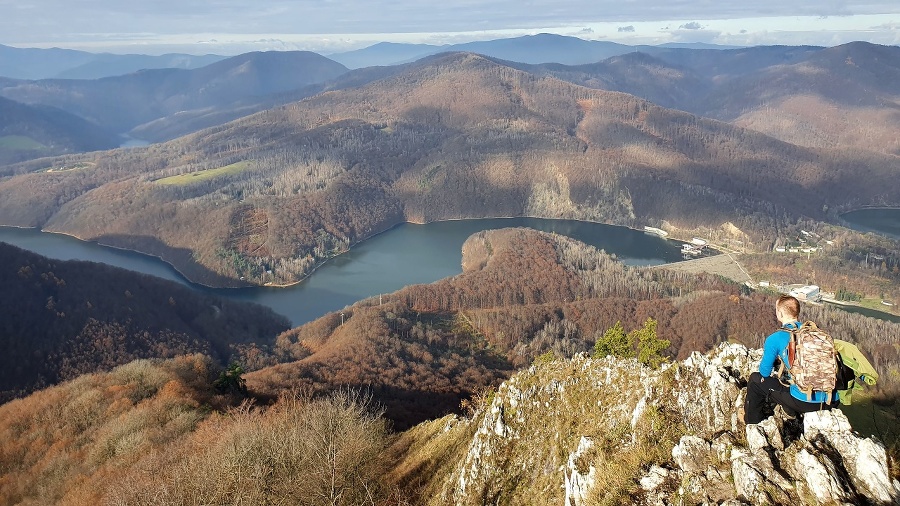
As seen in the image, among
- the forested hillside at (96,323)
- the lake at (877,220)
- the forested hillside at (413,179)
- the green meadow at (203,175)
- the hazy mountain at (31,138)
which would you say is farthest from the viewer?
the hazy mountain at (31,138)

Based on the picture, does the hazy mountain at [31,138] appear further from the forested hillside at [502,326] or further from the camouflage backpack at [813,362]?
the camouflage backpack at [813,362]

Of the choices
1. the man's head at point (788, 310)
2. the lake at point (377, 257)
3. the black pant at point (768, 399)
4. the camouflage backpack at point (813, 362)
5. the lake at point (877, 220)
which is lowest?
the lake at point (877, 220)

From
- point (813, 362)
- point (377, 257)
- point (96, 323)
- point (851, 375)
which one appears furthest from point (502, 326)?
point (377, 257)

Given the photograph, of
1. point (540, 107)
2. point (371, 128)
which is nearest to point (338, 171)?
point (371, 128)

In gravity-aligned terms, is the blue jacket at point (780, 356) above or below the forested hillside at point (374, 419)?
above

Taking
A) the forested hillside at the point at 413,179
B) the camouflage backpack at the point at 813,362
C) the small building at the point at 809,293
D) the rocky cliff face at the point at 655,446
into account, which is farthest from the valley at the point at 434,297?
the small building at the point at 809,293

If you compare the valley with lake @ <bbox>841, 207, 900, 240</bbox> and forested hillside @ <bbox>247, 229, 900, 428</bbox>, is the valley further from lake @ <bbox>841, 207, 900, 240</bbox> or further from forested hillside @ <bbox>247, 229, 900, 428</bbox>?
lake @ <bbox>841, 207, 900, 240</bbox>
